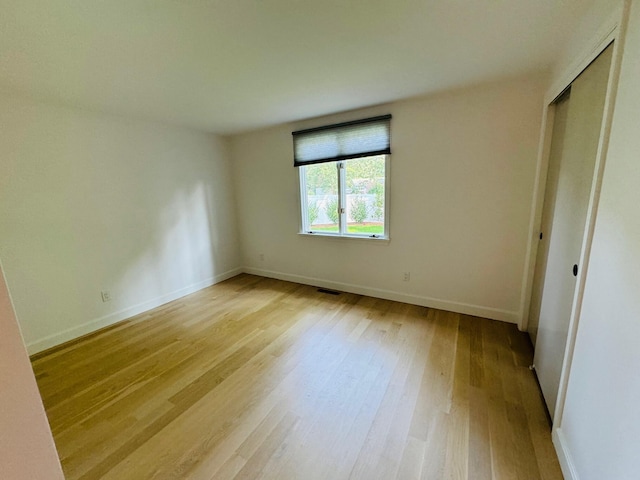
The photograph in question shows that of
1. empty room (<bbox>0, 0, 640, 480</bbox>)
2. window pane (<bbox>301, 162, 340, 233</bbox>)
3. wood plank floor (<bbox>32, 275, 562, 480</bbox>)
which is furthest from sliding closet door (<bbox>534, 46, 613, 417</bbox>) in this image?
window pane (<bbox>301, 162, 340, 233</bbox>)

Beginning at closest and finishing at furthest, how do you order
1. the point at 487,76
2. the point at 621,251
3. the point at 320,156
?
the point at 621,251 < the point at 487,76 < the point at 320,156

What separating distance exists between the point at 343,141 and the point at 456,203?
148 centimetres

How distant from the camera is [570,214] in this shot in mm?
1499

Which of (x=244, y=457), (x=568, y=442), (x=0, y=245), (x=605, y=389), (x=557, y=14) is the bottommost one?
(x=244, y=457)

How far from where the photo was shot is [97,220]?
9.09 ft

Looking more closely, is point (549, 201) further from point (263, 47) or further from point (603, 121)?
point (263, 47)

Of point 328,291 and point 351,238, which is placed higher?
point 351,238

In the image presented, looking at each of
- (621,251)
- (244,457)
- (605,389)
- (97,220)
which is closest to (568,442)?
(605,389)

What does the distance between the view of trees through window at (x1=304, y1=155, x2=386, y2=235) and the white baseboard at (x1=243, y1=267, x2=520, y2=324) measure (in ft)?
2.44

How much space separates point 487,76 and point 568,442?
2.56 m

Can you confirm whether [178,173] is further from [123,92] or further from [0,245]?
[0,245]

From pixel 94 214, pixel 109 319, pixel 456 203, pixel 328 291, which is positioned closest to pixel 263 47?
pixel 456 203

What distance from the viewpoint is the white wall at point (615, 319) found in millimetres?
904

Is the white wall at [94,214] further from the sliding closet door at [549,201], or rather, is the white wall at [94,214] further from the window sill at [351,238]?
the sliding closet door at [549,201]
